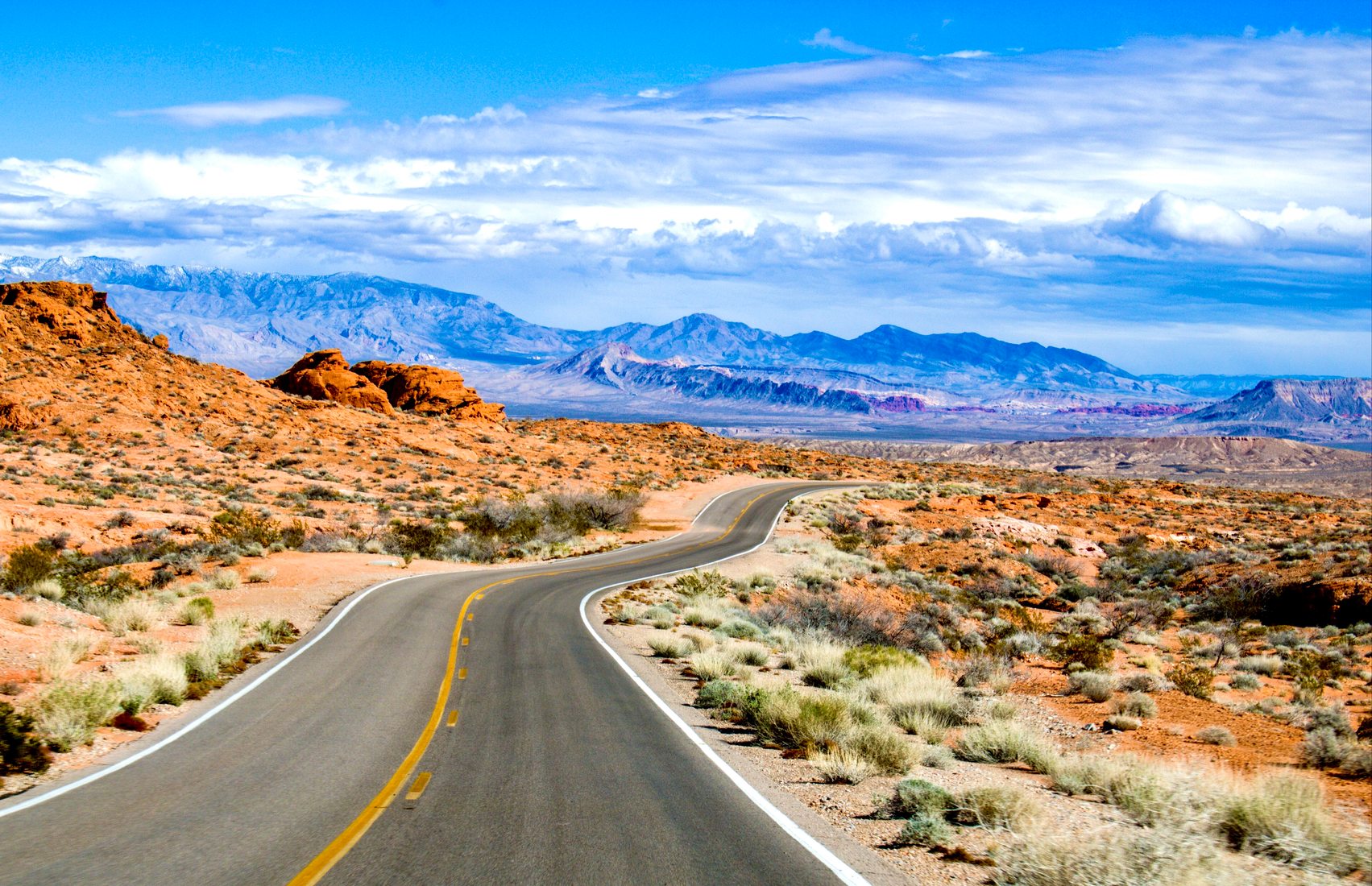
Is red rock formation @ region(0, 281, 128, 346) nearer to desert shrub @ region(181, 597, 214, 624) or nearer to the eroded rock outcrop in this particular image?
the eroded rock outcrop

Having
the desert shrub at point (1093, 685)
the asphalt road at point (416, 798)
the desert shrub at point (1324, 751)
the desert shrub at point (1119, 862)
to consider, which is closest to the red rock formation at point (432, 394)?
the asphalt road at point (416, 798)

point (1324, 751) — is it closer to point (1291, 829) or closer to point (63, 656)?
point (1291, 829)

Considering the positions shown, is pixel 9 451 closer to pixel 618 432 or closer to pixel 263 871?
pixel 263 871

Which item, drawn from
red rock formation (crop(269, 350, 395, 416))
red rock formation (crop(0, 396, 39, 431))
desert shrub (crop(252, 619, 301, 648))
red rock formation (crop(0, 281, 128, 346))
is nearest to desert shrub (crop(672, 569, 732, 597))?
desert shrub (crop(252, 619, 301, 648))

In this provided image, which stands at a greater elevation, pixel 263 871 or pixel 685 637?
pixel 263 871

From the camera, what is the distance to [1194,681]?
16.1m

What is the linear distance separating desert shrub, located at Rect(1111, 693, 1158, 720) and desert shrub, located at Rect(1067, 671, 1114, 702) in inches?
36.6

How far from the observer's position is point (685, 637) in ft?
66.4

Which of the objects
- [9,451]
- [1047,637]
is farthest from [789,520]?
[9,451]

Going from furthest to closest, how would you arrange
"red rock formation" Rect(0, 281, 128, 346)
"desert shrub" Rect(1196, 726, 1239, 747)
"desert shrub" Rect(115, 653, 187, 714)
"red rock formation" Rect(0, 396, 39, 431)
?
"red rock formation" Rect(0, 281, 128, 346) < "red rock formation" Rect(0, 396, 39, 431) < "desert shrub" Rect(1196, 726, 1239, 747) < "desert shrub" Rect(115, 653, 187, 714)

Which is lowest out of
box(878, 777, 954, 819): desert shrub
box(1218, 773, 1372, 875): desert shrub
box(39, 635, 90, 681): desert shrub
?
box(39, 635, 90, 681): desert shrub

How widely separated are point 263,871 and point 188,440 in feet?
185

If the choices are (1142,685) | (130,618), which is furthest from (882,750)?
(130,618)

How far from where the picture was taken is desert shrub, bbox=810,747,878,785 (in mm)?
9557
